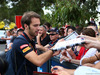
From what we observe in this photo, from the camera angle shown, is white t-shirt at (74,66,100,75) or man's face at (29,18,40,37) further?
man's face at (29,18,40,37)

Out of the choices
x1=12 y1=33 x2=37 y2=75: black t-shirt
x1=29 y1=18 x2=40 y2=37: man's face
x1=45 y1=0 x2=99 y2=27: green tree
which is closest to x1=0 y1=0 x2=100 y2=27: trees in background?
x1=45 y1=0 x2=99 y2=27: green tree

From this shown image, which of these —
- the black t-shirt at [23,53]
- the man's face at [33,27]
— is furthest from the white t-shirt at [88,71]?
the man's face at [33,27]

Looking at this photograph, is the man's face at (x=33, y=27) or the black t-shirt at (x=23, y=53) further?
the man's face at (x=33, y=27)

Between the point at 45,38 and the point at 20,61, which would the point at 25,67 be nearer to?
the point at 20,61

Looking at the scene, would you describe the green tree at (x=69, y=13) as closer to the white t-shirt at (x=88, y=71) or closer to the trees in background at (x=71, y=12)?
the trees in background at (x=71, y=12)

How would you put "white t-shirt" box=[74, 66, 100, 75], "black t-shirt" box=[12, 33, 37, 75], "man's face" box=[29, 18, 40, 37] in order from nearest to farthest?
"white t-shirt" box=[74, 66, 100, 75] < "black t-shirt" box=[12, 33, 37, 75] < "man's face" box=[29, 18, 40, 37]

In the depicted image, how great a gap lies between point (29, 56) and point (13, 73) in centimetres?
38

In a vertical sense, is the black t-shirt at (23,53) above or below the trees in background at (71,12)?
below

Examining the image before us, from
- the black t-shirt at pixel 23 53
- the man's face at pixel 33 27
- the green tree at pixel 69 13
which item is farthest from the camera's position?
the green tree at pixel 69 13

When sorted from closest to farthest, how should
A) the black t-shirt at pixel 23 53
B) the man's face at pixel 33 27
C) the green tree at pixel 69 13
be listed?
the black t-shirt at pixel 23 53 < the man's face at pixel 33 27 < the green tree at pixel 69 13

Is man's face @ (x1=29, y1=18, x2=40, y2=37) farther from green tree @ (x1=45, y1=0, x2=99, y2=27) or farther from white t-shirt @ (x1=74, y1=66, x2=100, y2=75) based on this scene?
green tree @ (x1=45, y1=0, x2=99, y2=27)

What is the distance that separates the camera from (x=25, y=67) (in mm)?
2449

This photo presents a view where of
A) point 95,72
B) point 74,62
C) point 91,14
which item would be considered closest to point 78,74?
point 95,72

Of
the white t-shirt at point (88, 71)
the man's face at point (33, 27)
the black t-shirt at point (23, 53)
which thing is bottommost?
the black t-shirt at point (23, 53)
